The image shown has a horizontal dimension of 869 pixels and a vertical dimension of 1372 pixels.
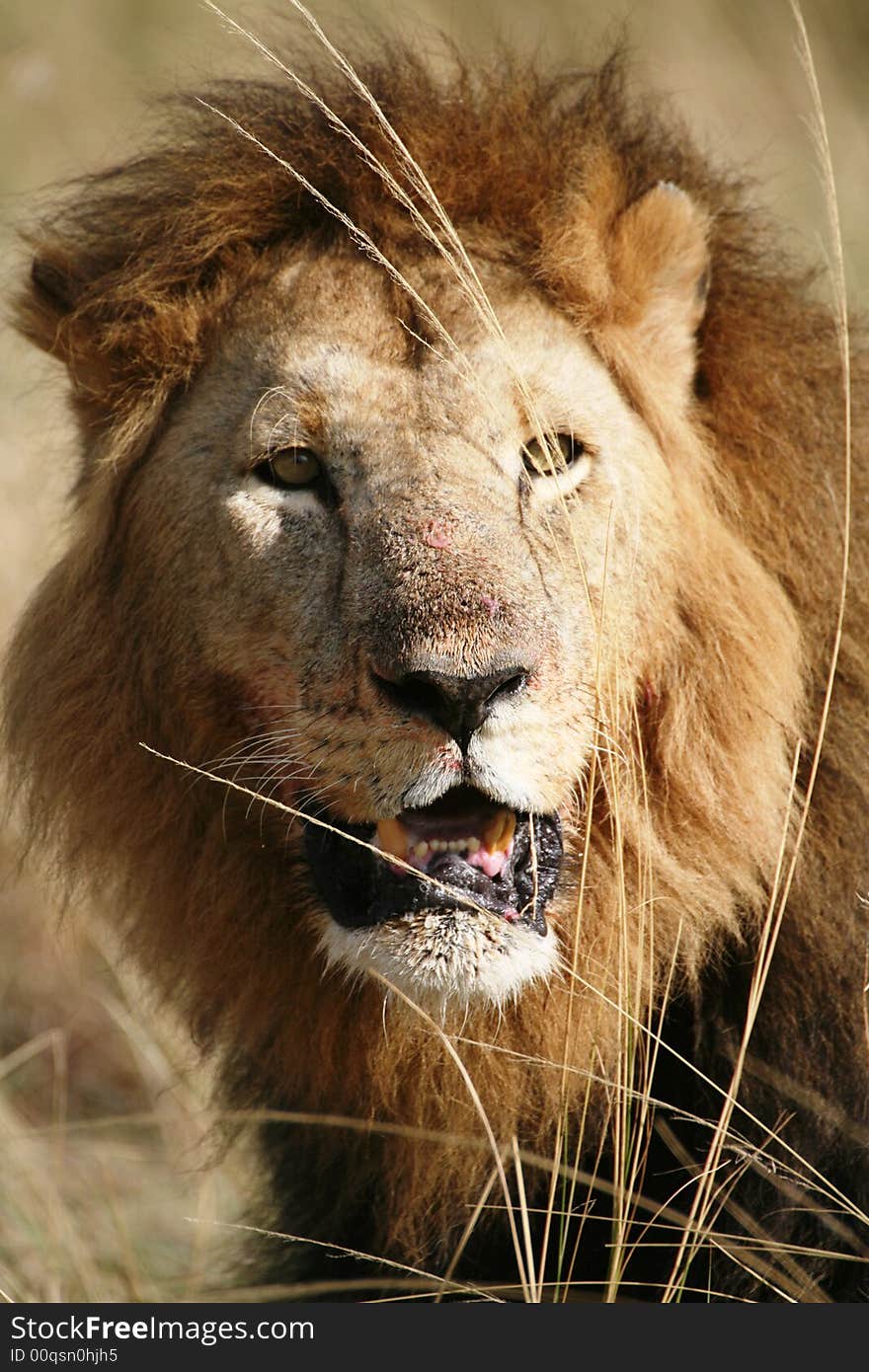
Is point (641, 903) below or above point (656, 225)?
below

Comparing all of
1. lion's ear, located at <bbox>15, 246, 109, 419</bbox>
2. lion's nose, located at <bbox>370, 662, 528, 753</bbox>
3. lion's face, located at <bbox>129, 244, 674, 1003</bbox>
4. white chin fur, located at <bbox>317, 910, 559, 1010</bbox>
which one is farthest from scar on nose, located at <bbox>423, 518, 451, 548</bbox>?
lion's ear, located at <bbox>15, 246, 109, 419</bbox>

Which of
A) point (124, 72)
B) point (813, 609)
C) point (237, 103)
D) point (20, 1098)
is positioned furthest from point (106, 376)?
point (124, 72)

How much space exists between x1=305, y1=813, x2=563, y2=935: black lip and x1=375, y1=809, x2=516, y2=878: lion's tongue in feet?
0.05

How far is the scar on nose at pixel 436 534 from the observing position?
2.87 m

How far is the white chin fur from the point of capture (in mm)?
2834

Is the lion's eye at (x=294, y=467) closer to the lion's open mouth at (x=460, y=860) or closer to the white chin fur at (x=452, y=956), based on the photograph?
the lion's open mouth at (x=460, y=860)

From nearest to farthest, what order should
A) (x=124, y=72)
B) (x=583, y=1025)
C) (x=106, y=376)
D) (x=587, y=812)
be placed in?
(x=587, y=812) → (x=583, y=1025) → (x=106, y=376) → (x=124, y=72)

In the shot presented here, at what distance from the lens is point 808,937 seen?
3299 mm

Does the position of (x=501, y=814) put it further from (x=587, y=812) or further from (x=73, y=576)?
(x=73, y=576)

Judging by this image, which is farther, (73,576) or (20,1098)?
(20,1098)

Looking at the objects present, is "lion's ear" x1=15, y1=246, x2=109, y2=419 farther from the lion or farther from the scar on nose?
the scar on nose

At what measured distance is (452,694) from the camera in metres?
2.66

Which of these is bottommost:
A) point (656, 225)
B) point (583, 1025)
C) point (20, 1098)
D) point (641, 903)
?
point (20, 1098)

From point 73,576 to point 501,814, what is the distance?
3.74 ft
